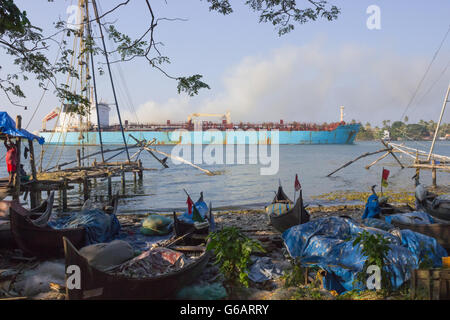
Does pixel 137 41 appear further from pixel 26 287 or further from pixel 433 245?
pixel 433 245

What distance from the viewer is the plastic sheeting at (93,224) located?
A: 7445 millimetres

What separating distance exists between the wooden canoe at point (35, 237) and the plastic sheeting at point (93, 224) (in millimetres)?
589

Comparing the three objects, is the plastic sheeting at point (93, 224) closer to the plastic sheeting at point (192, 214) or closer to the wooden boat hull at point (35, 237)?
the wooden boat hull at point (35, 237)

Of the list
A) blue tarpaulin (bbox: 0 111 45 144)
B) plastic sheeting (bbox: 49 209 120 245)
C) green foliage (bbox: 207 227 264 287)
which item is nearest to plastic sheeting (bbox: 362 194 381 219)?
Answer: green foliage (bbox: 207 227 264 287)

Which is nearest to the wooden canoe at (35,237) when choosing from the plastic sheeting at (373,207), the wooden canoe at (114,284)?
the wooden canoe at (114,284)

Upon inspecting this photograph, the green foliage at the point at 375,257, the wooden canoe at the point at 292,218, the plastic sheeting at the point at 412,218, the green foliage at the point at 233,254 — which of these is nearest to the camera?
the green foliage at the point at 375,257

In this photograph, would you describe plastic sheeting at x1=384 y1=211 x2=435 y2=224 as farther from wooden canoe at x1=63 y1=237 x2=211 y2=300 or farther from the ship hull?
the ship hull

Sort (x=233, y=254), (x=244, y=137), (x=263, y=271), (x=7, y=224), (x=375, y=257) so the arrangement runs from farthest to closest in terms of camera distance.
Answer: (x=244, y=137) → (x=7, y=224) → (x=263, y=271) → (x=233, y=254) → (x=375, y=257)

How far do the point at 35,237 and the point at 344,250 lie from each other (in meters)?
5.99

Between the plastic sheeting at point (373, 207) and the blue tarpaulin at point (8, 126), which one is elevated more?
the blue tarpaulin at point (8, 126)

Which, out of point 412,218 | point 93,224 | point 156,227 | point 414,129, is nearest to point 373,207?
point 412,218

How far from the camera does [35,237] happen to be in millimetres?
6539

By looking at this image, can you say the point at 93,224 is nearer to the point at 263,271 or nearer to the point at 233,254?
the point at 233,254

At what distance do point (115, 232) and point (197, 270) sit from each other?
3.92m
